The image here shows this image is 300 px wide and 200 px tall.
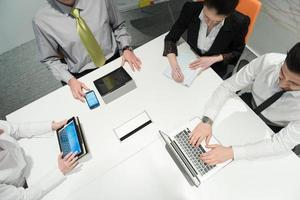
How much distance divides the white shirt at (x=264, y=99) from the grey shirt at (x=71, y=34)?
0.74 metres

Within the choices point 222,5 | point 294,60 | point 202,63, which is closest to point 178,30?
point 202,63

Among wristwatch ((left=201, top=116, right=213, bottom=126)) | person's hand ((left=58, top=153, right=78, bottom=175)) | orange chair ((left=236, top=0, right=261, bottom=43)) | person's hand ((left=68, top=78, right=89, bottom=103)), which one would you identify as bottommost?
wristwatch ((left=201, top=116, right=213, bottom=126))

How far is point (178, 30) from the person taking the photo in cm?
165

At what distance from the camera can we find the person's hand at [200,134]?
1.28m

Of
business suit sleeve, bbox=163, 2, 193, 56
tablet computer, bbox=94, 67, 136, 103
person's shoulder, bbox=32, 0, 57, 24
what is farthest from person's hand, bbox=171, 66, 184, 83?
person's shoulder, bbox=32, 0, 57, 24

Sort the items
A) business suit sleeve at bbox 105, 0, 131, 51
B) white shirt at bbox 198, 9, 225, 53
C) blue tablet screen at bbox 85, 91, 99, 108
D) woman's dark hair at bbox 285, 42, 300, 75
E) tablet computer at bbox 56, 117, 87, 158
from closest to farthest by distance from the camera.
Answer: woman's dark hair at bbox 285, 42, 300, 75
tablet computer at bbox 56, 117, 87, 158
blue tablet screen at bbox 85, 91, 99, 108
white shirt at bbox 198, 9, 225, 53
business suit sleeve at bbox 105, 0, 131, 51

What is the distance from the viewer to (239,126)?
1329 mm

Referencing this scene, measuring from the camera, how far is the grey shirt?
151cm

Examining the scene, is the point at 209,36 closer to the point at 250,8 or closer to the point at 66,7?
the point at 250,8

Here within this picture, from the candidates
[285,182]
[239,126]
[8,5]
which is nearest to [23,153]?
[239,126]

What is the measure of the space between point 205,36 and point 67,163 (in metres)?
1.07

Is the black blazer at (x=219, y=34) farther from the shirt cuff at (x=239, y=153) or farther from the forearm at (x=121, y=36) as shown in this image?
the shirt cuff at (x=239, y=153)

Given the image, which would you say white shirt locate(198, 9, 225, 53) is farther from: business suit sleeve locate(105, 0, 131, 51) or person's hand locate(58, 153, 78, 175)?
person's hand locate(58, 153, 78, 175)

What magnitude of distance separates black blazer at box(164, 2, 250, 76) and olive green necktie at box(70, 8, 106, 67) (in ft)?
1.43
